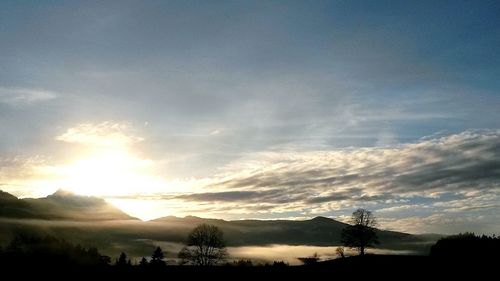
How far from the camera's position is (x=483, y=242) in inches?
3123

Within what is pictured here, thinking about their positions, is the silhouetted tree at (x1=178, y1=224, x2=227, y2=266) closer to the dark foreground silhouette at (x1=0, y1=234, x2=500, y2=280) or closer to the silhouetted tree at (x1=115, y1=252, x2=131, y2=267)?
the silhouetted tree at (x1=115, y1=252, x2=131, y2=267)

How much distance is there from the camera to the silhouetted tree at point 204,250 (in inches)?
5192

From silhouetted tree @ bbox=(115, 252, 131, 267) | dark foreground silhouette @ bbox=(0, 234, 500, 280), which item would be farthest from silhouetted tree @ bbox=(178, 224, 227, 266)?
dark foreground silhouette @ bbox=(0, 234, 500, 280)

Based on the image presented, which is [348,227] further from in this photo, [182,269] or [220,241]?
[182,269]

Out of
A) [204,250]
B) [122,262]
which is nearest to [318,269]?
[122,262]

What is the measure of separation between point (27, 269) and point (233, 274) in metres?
22.3

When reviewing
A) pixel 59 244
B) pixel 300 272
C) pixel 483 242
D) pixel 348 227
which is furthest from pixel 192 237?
pixel 300 272

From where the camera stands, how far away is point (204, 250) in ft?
440

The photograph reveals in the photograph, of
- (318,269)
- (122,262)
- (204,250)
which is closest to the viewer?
(318,269)

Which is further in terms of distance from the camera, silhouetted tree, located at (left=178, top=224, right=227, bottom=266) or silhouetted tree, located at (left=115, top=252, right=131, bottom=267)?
silhouetted tree, located at (left=178, top=224, right=227, bottom=266)

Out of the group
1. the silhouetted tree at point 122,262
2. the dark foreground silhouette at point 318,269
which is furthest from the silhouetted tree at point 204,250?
the dark foreground silhouette at point 318,269

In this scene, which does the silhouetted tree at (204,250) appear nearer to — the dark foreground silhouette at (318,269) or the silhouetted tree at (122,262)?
the silhouetted tree at (122,262)

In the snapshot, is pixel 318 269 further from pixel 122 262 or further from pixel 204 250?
pixel 204 250

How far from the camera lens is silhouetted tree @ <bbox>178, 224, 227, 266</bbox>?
433 feet
